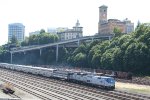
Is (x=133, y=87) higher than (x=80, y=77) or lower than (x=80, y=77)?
lower

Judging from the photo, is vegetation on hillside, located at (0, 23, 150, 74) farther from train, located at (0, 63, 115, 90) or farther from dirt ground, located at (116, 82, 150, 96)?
dirt ground, located at (116, 82, 150, 96)

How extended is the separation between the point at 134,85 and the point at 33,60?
98321 mm

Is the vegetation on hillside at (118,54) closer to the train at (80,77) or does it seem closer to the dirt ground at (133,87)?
the train at (80,77)

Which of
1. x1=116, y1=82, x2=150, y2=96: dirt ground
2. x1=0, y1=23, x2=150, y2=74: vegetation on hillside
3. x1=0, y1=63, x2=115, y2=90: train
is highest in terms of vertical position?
x1=0, y1=23, x2=150, y2=74: vegetation on hillside

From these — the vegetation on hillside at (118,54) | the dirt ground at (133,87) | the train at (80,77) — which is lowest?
the dirt ground at (133,87)

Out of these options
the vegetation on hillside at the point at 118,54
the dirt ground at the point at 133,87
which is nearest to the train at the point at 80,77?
the dirt ground at the point at 133,87

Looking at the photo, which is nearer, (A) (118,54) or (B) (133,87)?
(B) (133,87)

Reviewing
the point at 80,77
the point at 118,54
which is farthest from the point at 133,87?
the point at 118,54

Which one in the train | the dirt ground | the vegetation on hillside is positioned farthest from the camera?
the vegetation on hillside

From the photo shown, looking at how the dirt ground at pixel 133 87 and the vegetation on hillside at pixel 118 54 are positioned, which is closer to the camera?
the dirt ground at pixel 133 87

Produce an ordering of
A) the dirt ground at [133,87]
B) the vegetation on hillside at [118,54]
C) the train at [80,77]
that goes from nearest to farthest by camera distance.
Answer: the dirt ground at [133,87]
the train at [80,77]
the vegetation on hillside at [118,54]

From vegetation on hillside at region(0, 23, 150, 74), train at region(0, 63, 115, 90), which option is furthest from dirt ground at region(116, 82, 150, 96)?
vegetation on hillside at region(0, 23, 150, 74)

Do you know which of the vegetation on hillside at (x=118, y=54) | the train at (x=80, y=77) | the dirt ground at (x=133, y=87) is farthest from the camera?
the vegetation on hillside at (x=118, y=54)

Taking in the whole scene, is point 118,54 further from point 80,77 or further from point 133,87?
point 133,87
